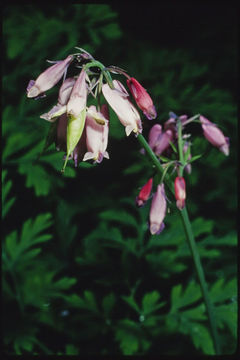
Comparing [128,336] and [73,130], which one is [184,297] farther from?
[73,130]

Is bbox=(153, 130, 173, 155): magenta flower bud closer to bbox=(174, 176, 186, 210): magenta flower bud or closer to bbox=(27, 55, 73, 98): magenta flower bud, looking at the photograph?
bbox=(174, 176, 186, 210): magenta flower bud

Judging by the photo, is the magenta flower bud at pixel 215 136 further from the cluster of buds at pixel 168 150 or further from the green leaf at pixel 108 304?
the green leaf at pixel 108 304

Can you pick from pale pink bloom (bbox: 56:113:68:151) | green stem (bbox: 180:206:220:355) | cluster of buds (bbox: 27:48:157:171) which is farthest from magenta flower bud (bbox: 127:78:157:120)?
green stem (bbox: 180:206:220:355)

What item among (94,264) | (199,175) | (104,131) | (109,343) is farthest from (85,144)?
(199,175)

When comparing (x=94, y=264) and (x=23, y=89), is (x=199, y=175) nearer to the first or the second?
(x=94, y=264)

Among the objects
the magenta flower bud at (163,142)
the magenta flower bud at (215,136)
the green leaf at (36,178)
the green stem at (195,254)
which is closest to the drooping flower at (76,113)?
the green stem at (195,254)
